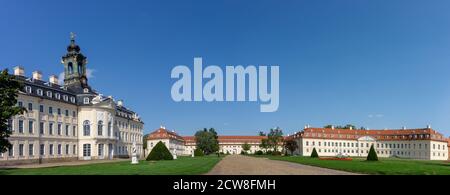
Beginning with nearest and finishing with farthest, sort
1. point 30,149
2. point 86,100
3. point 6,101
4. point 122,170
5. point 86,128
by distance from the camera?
1. point 6,101
2. point 122,170
3. point 30,149
4. point 86,128
5. point 86,100

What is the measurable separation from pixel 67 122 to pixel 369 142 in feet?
311

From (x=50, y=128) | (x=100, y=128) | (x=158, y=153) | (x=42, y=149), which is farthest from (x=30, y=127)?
(x=158, y=153)

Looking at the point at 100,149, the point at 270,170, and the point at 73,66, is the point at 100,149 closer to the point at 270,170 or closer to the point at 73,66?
the point at 73,66

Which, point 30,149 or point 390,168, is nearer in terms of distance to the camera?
point 390,168

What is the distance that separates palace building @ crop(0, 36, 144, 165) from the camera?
1782 inches

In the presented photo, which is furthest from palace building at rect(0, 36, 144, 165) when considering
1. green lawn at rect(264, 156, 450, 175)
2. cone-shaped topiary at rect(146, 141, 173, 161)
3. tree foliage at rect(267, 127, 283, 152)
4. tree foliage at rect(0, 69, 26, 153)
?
tree foliage at rect(267, 127, 283, 152)

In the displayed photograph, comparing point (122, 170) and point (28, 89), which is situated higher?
point (28, 89)

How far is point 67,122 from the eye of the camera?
54469 millimetres

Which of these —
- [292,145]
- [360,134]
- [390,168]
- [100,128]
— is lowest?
[292,145]

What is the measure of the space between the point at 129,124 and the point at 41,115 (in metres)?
Answer: 28.5

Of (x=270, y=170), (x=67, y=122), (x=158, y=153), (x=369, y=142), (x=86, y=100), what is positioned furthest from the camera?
(x=369, y=142)

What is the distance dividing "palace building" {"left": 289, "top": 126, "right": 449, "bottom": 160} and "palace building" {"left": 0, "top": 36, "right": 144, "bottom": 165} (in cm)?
6407
